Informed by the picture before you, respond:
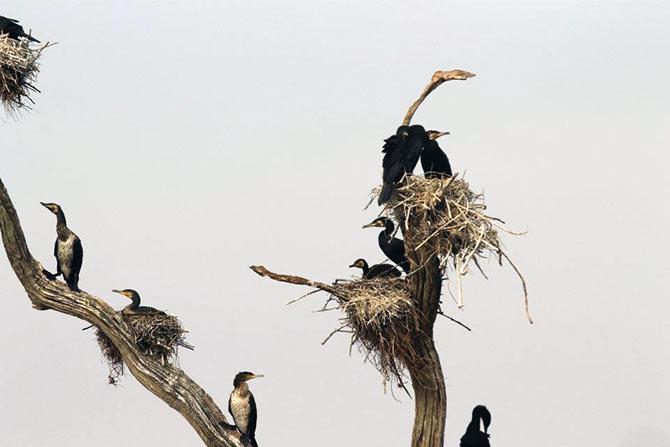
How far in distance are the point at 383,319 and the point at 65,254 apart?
2342 millimetres

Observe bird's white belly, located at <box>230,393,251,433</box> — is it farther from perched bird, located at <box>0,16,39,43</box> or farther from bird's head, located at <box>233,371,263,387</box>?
perched bird, located at <box>0,16,39,43</box>

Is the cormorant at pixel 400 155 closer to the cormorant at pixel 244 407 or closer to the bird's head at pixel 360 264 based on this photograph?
the bird's head at pixel 360 264

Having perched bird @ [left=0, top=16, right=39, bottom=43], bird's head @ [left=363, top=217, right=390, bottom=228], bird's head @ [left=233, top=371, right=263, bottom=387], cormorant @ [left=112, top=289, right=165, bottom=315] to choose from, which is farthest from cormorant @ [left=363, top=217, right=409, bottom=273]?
perched bird @ [left=0, top=16, right=39, bottom=43]

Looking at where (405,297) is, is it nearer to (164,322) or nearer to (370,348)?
(370,348)

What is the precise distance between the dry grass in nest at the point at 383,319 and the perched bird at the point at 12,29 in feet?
8.93

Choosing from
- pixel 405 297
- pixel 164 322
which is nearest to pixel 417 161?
pixel 405 297

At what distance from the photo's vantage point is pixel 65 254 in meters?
6.98

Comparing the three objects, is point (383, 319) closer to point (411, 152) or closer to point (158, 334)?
point (411, 152)

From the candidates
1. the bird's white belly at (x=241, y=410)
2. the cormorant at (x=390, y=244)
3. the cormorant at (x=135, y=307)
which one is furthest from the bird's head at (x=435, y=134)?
the cormorant at (x=135, y=307)

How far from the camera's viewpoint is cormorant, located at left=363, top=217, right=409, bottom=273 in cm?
627

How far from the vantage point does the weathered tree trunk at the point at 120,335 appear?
667 centimetres

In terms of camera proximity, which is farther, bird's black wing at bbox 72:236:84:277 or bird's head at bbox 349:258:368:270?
bird's black wing at bbox 72:236:84:277

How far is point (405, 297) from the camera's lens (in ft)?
19.8

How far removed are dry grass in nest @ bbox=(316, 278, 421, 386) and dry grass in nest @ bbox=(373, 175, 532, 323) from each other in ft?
1.05
